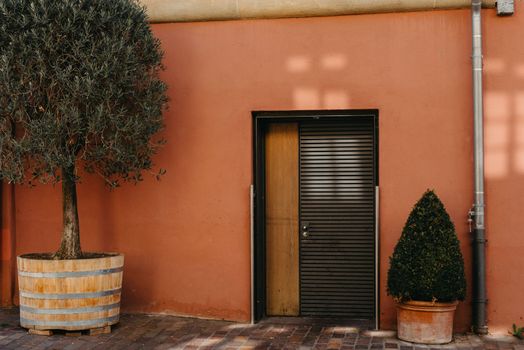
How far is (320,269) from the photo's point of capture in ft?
27.8

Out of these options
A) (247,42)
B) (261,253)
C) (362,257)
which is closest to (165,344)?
(261,253)

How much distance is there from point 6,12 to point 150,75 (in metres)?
1.53

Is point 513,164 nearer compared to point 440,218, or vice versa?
point 440,218

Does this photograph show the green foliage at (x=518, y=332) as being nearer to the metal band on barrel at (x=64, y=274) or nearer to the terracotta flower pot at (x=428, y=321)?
the terracotta flower pot at (x=428, y=321)

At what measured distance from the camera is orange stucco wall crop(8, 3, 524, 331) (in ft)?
25.1

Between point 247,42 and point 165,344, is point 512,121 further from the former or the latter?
point 165,344

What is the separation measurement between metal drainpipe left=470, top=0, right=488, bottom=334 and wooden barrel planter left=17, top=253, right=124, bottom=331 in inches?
149

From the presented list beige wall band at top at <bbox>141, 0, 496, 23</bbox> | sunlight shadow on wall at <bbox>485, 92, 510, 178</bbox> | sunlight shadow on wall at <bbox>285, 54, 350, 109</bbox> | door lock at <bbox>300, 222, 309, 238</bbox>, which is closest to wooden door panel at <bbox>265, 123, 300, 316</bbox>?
door lock at <bbox>300, 222, 309, 238</bbox>

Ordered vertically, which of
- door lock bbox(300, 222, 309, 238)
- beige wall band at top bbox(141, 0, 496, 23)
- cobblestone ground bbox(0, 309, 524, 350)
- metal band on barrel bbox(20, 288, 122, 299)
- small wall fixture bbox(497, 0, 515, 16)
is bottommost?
cobblestone ground bbox(0, 309, 524, 350)

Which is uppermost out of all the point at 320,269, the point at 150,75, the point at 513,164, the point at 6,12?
the point at 6,12

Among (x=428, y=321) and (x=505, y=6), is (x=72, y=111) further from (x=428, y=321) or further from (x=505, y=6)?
(x=505, y=6)

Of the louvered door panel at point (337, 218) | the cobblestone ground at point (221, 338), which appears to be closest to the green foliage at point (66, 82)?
the cobblestone ground at point (221, 338)

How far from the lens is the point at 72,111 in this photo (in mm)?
6828

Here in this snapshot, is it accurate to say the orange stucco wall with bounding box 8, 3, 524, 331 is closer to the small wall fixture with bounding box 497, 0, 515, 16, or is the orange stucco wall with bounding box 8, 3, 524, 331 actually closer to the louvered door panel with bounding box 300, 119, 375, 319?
the small wall fixture with bounding box 497, 0, 515, 16
